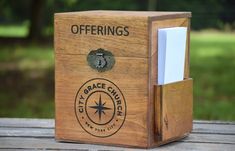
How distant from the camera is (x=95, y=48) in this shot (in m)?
1.88

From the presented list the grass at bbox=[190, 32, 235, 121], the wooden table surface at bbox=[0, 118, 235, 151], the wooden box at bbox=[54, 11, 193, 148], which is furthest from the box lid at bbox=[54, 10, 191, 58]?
the grass at bbox=[190, 32, 235, 121]

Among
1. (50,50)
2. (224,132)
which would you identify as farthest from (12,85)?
(224,132)

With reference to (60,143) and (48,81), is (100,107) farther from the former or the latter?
(48,81)

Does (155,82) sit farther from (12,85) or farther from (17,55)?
(17,55)

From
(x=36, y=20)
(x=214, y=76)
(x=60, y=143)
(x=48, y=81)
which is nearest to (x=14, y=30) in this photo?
(x=36, y=20)

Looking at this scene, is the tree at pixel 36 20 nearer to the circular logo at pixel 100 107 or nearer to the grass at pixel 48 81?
the grass at pixel 48 81

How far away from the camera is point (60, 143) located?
1954 millimetres

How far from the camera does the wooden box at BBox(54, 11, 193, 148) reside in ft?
6.00

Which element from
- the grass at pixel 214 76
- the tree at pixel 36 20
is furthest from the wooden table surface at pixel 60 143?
the tree at pixel 36 20

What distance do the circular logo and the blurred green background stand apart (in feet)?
9.80

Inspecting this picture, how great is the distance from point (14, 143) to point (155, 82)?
425mm

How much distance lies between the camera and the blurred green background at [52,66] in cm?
569

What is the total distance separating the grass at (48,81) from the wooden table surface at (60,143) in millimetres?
2671

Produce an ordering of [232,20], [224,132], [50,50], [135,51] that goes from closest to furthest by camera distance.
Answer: [135,51] < [224,132] < [232,20] < [50,50]
